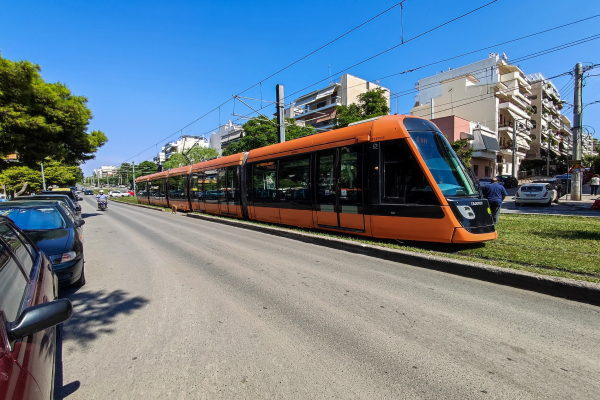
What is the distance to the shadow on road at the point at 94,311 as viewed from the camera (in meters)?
3.42

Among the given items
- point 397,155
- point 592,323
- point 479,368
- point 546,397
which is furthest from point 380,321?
point 397,155

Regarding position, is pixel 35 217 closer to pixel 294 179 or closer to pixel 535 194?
pixel 294 179

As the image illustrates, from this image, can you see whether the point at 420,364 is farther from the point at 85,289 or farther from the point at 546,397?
the point at 85,289

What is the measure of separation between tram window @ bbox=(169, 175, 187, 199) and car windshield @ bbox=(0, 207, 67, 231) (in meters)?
14.3

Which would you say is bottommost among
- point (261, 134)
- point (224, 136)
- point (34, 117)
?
point (34, 117)

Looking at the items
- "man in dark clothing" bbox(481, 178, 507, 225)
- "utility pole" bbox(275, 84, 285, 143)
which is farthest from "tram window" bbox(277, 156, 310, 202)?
"utility pole" bbox(275, 84, 285, 143)

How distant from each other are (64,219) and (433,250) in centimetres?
755

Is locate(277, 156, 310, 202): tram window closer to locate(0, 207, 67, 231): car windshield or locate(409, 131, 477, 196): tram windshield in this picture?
locate(409, 131, 477, 196): tram windshield

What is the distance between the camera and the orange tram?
6.23 metres

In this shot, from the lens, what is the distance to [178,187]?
21516 millimetres

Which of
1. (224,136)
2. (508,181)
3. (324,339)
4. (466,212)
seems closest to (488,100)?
(508,181)

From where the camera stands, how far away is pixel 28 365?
1505mm

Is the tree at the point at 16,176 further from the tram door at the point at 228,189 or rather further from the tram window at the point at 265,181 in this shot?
the tram window at the point at 265,181

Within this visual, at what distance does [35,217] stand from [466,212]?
8596mm
